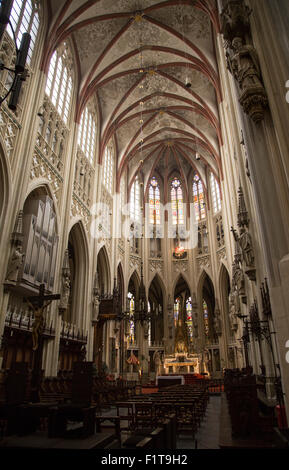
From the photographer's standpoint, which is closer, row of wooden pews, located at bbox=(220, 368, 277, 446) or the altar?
row of wooden pews, located at bbox=(220, 368, 277, 446)

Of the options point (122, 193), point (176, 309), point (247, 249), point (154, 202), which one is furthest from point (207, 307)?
point (247, 249)

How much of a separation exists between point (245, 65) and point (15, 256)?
9444 mm

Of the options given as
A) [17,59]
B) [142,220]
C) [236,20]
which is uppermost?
[142,220]

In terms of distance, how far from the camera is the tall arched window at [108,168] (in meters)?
25.1

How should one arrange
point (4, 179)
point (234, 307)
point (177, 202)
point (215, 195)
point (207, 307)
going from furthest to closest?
point (207, 307) < point (177, 202) < point (215, 195) < point (234, 307) < point (4, 179)

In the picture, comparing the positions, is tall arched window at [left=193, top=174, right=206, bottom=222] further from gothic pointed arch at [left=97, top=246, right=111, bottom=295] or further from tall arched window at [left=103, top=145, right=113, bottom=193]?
gothic pointed arch at [left=97, top=246, right=111, bottom=295]

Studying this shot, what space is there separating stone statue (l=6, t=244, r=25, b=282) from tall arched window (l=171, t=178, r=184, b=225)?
21762 mm

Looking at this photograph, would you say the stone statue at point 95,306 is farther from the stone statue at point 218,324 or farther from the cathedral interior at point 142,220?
the stone statue at point 218,324

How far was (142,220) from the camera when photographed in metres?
31.1

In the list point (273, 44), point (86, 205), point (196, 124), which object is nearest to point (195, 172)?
point (196, 124)

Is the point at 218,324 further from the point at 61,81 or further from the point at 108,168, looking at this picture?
the point at 61,81

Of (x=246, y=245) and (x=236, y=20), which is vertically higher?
(x=236, y=20)

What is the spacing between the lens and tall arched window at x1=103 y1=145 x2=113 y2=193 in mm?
25125

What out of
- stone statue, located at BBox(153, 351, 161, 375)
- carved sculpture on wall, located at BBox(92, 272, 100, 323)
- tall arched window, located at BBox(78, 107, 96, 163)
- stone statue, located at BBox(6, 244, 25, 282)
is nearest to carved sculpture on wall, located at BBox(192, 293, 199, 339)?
stone statue, located at BBox(153, 351, 161, 375)
